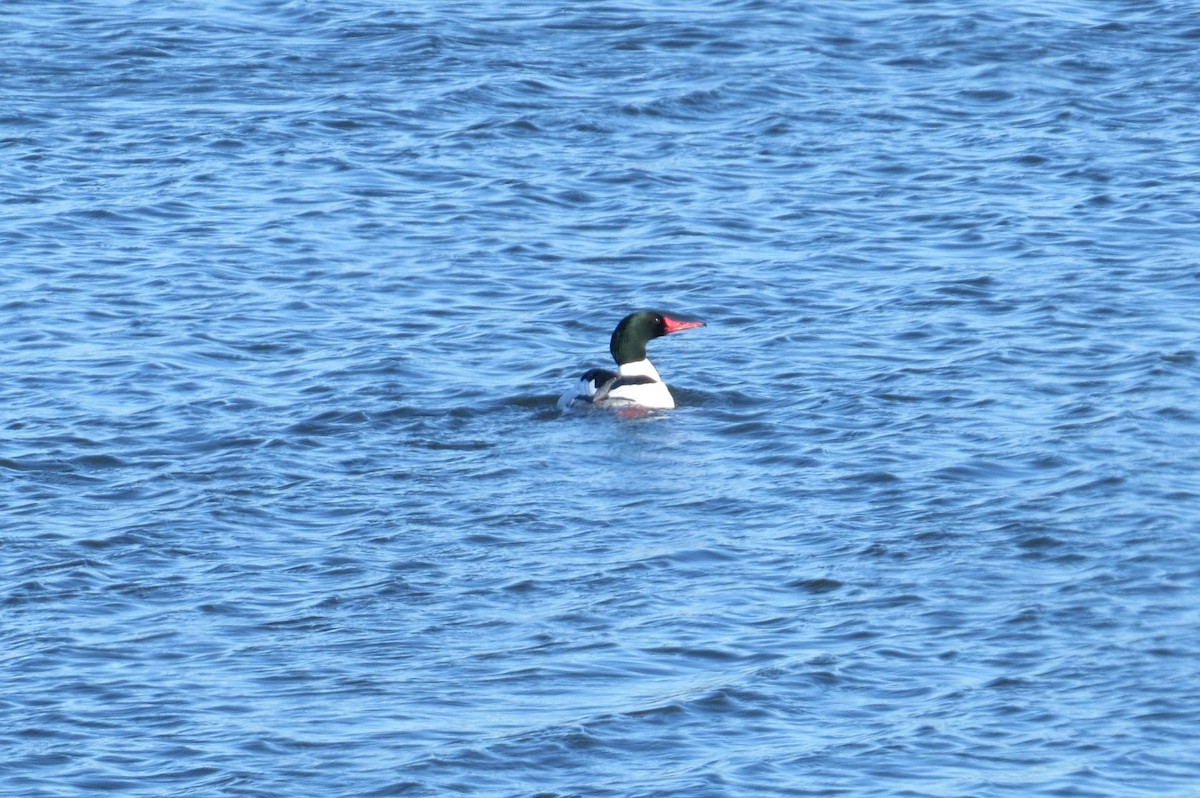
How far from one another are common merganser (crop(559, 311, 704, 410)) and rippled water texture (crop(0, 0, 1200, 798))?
30cm

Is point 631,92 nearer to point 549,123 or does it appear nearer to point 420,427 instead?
point 549,123

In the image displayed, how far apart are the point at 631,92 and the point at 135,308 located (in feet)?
26.6

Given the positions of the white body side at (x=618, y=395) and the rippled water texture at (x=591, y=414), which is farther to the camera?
the white body side at (x=618, y=395)

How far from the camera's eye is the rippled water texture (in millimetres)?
11164

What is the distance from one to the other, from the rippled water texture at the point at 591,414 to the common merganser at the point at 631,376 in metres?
0.30

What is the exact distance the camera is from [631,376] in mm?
17375

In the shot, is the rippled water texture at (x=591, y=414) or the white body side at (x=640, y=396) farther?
the white body side at (x=640, y=396)

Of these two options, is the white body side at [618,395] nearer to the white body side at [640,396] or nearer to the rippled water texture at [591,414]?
the white body side at [640,396]

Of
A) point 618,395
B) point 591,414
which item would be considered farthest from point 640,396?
point 591,414

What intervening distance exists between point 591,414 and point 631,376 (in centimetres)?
44

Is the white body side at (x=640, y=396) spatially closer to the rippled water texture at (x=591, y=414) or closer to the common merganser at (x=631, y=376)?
the common merganser at (x=631, y=376)

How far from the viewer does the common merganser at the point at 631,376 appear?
1727cm

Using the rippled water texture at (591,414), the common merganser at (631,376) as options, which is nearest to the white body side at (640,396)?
the common merganser at (631,376)

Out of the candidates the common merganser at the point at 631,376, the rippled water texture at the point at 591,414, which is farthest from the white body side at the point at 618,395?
the rippled water texture at the point at 591,414
